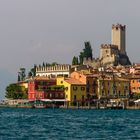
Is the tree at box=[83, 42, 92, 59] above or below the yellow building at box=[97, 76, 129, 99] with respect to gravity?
above

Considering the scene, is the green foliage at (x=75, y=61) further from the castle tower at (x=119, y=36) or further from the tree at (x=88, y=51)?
the castle tower at (x=119, y=36)

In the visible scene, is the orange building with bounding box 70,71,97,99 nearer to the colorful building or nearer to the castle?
the colorful building

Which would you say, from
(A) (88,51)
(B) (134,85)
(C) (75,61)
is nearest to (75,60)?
(C) (75,61)

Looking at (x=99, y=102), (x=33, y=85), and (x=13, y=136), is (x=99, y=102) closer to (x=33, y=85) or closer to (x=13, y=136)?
(x=33, y=85)

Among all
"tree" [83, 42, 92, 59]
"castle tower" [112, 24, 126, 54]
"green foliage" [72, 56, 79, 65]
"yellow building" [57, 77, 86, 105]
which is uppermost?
"castle tower" [112, 24, 126, 54]

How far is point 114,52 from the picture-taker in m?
152

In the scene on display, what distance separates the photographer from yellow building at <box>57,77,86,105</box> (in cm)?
10919

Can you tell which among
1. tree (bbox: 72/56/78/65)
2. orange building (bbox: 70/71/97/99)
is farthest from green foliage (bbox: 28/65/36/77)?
orange building (bbox: 70/71/97/99)

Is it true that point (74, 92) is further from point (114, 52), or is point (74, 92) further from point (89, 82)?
point (114, 52)

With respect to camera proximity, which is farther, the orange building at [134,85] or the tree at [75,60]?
the tree at [75,60]

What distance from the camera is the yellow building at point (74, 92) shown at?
10919cm

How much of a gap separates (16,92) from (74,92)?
16.5 m

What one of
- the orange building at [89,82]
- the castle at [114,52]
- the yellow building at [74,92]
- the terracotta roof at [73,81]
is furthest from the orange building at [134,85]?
the castle at [114,52]

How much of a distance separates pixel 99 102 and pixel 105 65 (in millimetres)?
40913
